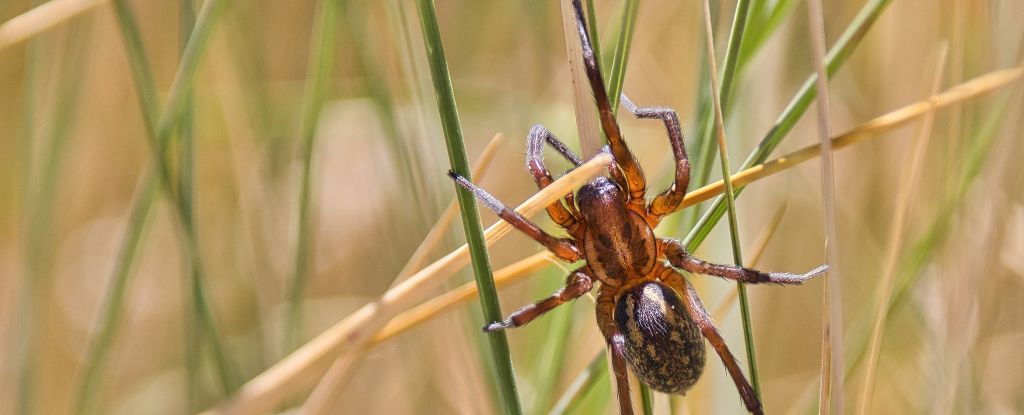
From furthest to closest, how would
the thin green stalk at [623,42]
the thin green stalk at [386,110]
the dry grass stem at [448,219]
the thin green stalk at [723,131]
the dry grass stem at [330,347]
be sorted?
the thin green stalk at [386,110]
the dry grass stem at [448,219]
the thin green stalk at [623,42]
the thin green stalk at [723,131]
the dry grass stem at [330,347]

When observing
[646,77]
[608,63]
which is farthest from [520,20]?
[608,63]

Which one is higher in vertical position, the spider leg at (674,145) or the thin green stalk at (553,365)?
the spider leg at (674,145)

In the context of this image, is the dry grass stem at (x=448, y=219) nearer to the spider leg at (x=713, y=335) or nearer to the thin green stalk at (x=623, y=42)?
the thin green stalk at (x=623, y=42)

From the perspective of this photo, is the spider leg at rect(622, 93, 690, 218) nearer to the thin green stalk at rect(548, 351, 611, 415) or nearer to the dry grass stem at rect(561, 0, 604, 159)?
the dry grass stem at rect(561, 0, 604, 159)

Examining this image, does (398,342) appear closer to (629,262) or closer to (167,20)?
(629,262)

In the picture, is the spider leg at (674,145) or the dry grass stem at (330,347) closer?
the dry grass stem at (330,347)

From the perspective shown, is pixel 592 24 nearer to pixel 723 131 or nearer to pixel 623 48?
pixel 623 48

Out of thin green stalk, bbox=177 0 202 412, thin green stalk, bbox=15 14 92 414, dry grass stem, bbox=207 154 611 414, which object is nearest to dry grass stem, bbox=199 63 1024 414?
dry grass stem, bbox=207 154 611 414

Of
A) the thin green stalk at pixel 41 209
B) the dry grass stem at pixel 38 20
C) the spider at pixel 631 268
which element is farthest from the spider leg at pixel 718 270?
the thin green stalk at pixel 41 209
